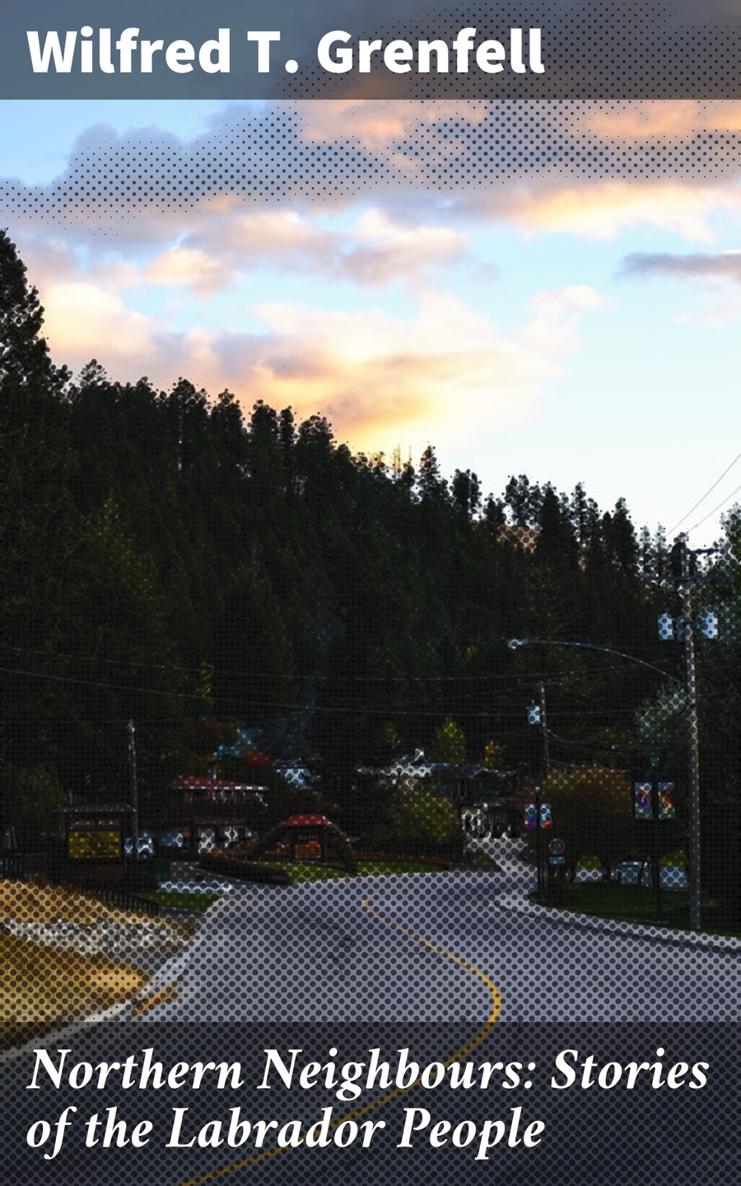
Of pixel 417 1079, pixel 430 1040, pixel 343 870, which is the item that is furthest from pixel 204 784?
pixel 417 1079

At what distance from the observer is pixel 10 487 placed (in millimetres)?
71062

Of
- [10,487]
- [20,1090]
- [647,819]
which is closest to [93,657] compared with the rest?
[10,487]

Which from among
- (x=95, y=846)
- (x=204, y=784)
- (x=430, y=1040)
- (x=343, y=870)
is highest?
(x=204, y=784)

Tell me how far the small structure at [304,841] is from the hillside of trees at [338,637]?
6.25 m

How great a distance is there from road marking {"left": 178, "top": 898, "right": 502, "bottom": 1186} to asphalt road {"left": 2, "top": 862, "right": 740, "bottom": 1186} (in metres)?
0.03

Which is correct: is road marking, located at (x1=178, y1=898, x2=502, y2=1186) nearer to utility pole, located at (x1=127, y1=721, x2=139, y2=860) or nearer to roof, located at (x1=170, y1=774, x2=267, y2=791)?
utility pole, located at (x1=127, y1=721, x2=139, y2=860)

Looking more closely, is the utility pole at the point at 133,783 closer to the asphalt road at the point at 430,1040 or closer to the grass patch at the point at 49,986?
the asphalt road at the point at 430,1040

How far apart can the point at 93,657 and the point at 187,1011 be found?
66530 mm

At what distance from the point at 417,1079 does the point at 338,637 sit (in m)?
103

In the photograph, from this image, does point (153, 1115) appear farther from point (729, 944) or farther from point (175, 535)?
point (175, 535)

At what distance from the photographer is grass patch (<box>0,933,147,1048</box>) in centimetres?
2039

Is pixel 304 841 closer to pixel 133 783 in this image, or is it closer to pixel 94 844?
pixel 133 783

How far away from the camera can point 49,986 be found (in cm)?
2362
